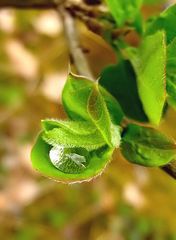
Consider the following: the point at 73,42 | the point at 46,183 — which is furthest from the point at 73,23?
the point at 46,183

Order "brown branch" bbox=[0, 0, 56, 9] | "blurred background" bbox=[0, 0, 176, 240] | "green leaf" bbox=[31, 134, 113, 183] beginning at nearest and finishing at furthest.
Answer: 1. "green leaf" bbox=[31, 134, 113, 183]
2. "brown branch" bbox=[0, 0, 56, 9]
3. "blurred background" bbox=[0, 0, 176, 240]

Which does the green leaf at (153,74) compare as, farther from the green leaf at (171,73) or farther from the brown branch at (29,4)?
the brown branch at (29,4)

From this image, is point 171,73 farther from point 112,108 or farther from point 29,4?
point 29,4

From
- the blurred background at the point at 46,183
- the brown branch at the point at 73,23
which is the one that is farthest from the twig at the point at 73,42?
the blurred background at the point at 46,183

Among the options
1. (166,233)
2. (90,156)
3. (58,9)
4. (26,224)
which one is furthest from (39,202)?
(90,156)

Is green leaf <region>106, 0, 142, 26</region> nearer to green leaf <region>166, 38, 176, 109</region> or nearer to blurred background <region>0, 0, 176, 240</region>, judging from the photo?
green leaf <region>166, 38, 176, 109</region>

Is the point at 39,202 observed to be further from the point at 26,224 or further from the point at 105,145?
the point at 105,145

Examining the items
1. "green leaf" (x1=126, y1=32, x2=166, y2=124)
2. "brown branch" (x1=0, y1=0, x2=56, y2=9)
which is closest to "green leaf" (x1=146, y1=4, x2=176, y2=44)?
"green leaf" (x1=126, y1=32, x2=166, y2=124)
